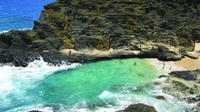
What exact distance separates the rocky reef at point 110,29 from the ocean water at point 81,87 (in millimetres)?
3098

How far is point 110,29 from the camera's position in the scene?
1302 inches

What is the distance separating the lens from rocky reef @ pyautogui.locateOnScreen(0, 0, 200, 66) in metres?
30.4

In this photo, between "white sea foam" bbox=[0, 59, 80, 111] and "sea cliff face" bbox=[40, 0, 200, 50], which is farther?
"sea cliff face" bbox=[40, 0, 200, 50]

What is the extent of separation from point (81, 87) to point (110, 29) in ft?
43.4

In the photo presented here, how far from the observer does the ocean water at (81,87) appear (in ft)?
63.1

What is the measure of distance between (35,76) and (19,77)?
1869mm

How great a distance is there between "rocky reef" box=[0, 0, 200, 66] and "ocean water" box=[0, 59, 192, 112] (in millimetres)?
3098

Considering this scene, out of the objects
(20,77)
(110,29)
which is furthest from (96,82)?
(110,29)

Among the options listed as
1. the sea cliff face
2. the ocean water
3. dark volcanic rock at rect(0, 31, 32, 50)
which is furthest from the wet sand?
dark volcanic rock at rect(0, 31, 32, 50)

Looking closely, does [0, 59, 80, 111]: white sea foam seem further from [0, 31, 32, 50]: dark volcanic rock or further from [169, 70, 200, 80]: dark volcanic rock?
[169, 70, 200, 80]: dark volcanic rock

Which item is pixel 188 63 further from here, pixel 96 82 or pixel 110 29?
pixel 96 82

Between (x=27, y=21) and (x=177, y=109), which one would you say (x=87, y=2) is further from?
(x=27, y=21)

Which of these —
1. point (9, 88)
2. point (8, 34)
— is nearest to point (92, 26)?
point (8, 34)

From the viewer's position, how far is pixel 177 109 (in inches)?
744
